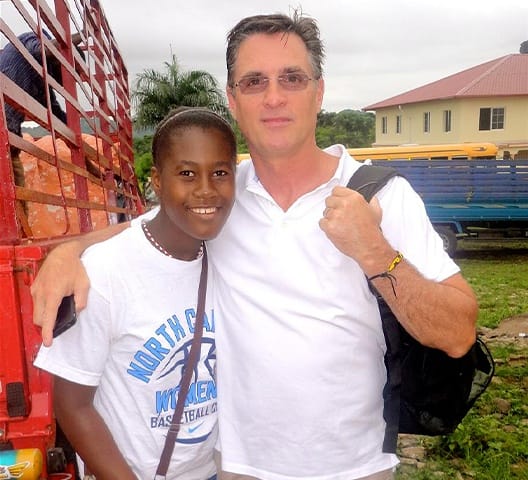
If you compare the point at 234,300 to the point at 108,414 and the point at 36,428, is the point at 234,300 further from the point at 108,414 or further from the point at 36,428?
the point at 36,428

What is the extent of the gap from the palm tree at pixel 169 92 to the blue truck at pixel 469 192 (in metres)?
14.1

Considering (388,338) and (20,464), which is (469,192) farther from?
(20,464)

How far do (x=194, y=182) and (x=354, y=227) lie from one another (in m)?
0.44

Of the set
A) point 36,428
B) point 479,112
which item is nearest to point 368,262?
point 36,428

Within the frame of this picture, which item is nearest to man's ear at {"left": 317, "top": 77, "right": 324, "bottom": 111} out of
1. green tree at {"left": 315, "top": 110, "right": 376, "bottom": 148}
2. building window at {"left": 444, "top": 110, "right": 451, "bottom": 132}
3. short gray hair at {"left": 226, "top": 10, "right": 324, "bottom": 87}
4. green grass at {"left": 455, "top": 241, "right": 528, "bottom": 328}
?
short gray hair at {"left": 226, "top": 10, "right": 324, "bottom": 87}

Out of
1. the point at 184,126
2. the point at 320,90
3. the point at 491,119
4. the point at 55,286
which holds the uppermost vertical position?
the point at 491,119

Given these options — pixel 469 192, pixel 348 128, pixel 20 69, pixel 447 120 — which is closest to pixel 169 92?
pixel 447 120

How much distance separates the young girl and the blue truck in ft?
31.5

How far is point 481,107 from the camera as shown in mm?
27188

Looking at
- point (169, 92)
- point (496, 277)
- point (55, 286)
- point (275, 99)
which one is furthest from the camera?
point (169, 92)

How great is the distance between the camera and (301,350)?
1663mm

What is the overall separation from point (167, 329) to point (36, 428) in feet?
1.45

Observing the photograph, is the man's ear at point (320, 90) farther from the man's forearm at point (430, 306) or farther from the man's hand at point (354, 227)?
the man's forearm at point (430, 306)

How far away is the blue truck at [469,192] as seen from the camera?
429 inches
